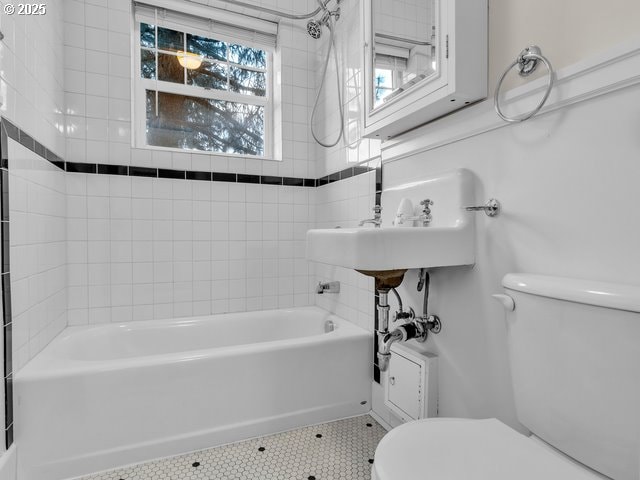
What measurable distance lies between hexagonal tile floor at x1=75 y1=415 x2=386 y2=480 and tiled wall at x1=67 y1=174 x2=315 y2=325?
37.2 inches

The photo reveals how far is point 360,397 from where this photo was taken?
6.13ft

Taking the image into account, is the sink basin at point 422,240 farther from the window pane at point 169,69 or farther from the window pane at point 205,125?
the window pane at point 169,69

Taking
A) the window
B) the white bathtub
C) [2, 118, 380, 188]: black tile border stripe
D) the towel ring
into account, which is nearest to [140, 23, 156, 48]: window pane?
the window

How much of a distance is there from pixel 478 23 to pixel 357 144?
945 millimetres

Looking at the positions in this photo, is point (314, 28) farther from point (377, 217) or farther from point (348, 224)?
point (377, 217)

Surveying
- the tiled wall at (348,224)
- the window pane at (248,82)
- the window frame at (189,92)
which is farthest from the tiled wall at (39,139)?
the tiled wall at (348,224)

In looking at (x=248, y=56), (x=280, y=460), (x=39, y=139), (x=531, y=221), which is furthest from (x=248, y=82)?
(x=280, y=460)

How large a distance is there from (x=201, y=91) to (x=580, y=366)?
2505 millimetres

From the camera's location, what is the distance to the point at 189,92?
7.82 ft

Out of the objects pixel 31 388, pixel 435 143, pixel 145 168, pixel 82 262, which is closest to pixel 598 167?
pixel 435 143

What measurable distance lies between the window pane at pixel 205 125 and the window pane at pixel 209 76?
0.34 ft

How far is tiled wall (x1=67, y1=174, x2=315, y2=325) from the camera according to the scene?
205cm

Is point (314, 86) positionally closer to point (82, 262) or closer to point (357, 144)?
point (357, 144)

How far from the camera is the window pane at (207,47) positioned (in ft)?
7.92
